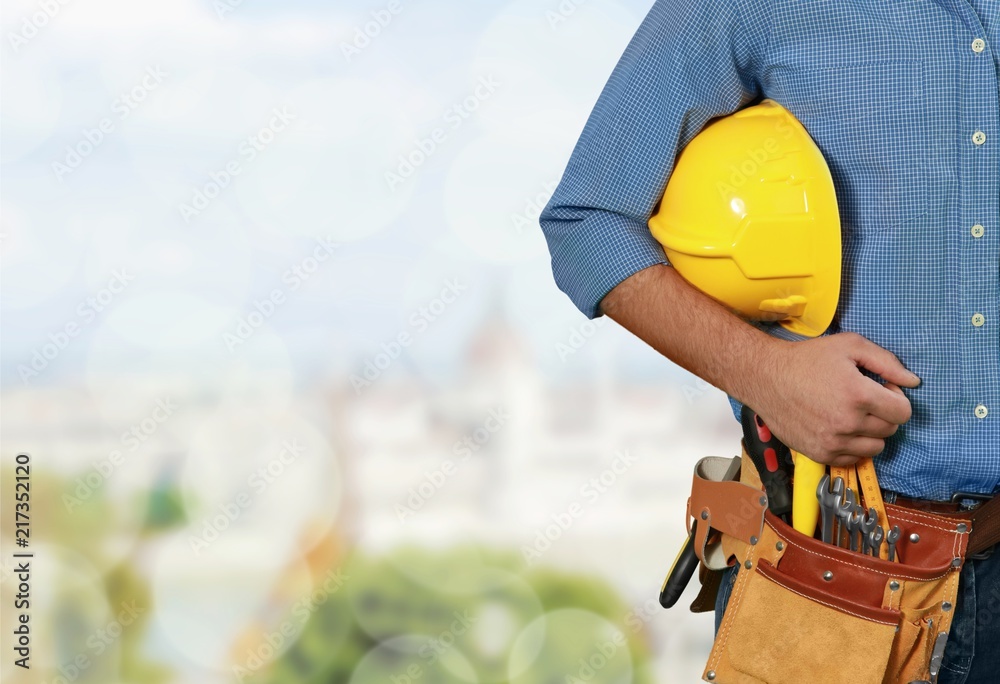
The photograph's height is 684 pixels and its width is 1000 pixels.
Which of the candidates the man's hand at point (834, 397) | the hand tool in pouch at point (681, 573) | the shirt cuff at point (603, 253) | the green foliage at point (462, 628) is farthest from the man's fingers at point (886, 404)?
the green foliage at point (462, 628)

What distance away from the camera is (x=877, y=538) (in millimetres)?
939

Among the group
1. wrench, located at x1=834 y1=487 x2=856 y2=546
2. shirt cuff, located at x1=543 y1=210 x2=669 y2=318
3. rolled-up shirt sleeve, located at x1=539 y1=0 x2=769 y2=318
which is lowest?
wrench, located at x1=834 y1=487 x2=856 y2=546

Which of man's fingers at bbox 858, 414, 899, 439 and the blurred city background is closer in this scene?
man's fingers at bbox 858, 414, 899, 439

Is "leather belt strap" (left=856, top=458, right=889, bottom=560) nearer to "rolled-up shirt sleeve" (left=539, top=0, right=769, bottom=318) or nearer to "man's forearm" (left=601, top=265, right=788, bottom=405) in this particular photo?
"man's forearm" (left=601, top=265, right=788, bottom=405)

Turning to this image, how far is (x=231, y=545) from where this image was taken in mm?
2664

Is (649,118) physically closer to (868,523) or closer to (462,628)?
(868,523)

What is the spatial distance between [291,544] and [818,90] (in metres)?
2.08

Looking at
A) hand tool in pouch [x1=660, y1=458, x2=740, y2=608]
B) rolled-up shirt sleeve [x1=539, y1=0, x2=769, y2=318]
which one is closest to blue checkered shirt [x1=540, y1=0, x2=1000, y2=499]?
rolled-up shirt sleeve [x1=539, y1=0, x2=769, y2=318]

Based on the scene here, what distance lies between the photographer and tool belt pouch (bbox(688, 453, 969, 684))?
36.2 inches

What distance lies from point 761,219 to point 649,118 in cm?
16

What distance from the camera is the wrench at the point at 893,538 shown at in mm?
929

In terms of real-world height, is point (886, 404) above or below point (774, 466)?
above

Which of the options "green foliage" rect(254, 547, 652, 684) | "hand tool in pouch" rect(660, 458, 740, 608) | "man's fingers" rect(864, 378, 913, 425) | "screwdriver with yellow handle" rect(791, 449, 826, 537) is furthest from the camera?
"green foliage" rect(254, 547, 652, 684)

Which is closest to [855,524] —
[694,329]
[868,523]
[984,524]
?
[868,523]
